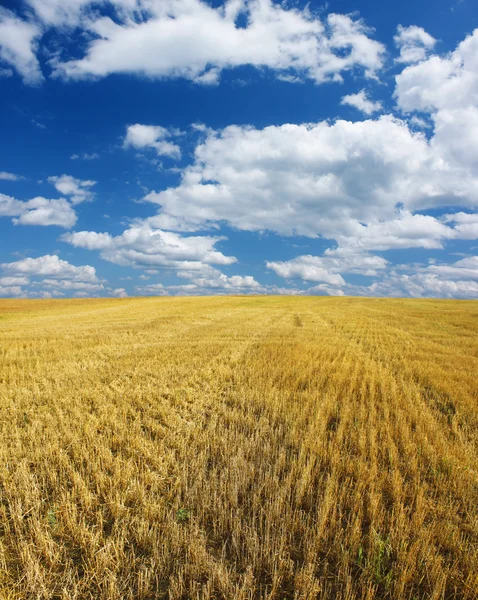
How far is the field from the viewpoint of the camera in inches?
131

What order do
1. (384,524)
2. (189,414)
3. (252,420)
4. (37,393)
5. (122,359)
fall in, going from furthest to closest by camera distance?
(122,359) < (37,393) < (189,414) < (252,420) < (384,524)

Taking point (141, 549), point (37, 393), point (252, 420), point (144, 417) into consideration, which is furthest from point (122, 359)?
point (141, 549)

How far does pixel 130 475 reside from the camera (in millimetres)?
5031

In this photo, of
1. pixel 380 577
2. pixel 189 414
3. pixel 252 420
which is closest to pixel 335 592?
pixel 380 577

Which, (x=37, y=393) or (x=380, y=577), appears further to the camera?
(x=37, y=393)

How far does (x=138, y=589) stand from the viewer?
3178mm

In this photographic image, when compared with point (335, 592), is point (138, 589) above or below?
above

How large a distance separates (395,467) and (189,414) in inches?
170

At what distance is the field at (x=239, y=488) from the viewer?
333 cm

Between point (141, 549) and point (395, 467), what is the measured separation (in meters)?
3.80

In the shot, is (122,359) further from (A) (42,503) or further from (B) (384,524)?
(B) (384,524)

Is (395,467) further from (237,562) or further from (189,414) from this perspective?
(189,414)

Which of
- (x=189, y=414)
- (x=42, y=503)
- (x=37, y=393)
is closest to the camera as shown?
(x=42, y=503)

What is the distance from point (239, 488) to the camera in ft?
15.6
